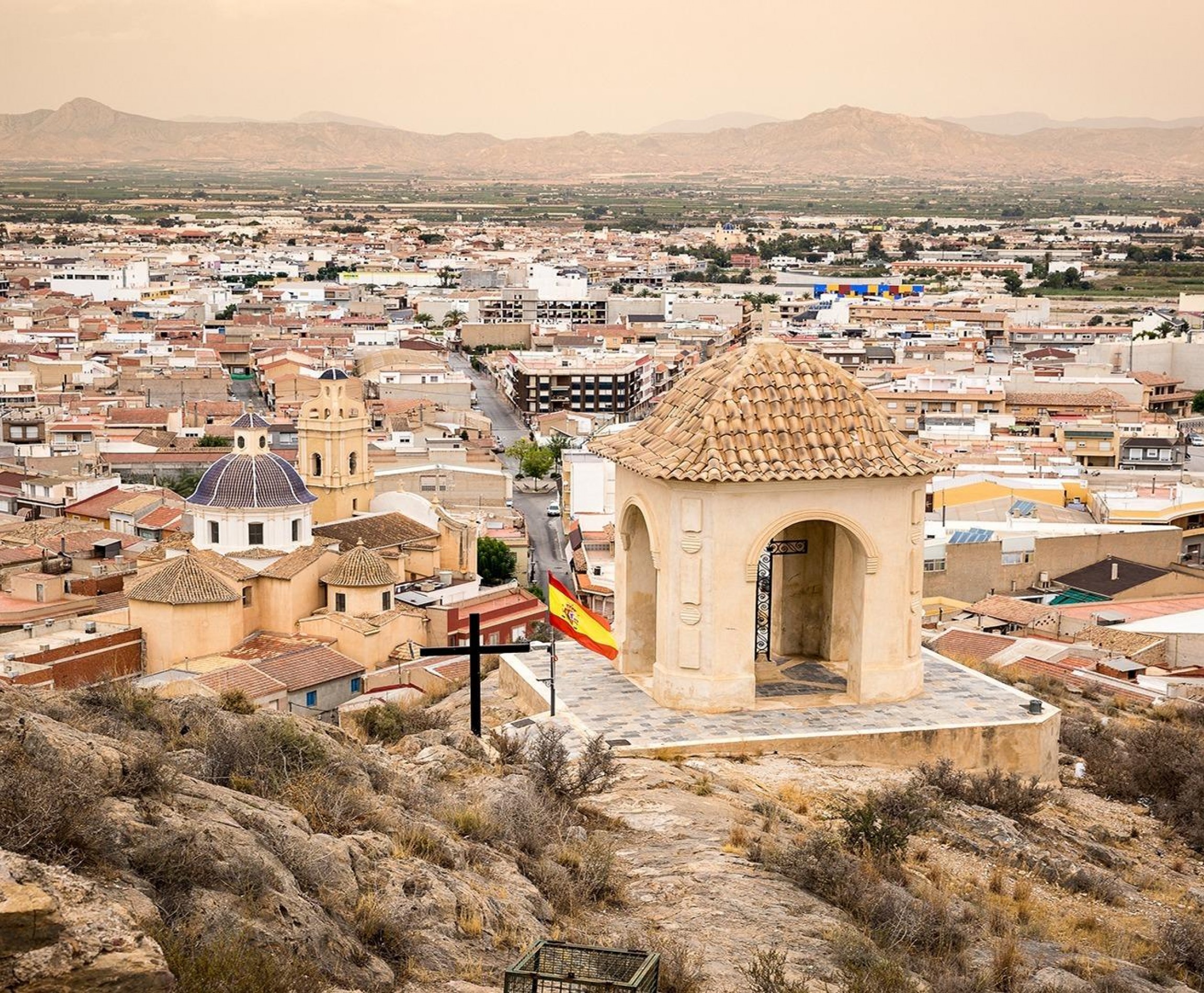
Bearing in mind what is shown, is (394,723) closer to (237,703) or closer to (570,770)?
(237,703)

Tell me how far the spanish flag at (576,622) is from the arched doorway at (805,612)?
1271 mm

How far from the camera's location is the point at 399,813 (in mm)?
8891

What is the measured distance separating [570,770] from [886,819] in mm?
2047

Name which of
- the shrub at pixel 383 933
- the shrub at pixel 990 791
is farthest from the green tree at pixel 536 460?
the shrub at pixel 383 933

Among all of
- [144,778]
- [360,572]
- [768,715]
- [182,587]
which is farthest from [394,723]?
[360,572]

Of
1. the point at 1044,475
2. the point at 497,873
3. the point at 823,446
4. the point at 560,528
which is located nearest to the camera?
the point at 497,873

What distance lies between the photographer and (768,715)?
42.7 feet

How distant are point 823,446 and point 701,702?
222 cm

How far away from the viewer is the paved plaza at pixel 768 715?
12477 millimetres

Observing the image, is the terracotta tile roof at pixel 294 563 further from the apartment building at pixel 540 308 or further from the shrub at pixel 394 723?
the apartment building at pixel 540 308

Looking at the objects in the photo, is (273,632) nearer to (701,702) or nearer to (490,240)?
(701,702)

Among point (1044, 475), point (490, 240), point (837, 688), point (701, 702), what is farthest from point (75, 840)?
point (490, 240)

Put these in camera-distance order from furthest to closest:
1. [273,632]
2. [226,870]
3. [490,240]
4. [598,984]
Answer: [490,240], [273,632], [226,870], [598,984]

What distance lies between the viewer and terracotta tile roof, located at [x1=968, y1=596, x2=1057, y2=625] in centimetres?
2552
